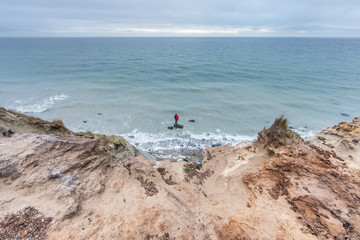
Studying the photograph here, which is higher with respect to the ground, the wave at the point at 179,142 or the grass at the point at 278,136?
the grass at the point at 278,136

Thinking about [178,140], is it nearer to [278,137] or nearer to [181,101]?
[278,137]

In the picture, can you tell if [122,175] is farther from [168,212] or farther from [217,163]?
[217,163]

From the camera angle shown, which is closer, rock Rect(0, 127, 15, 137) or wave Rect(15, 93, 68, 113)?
rock Rect(0, 127, 15, 137)

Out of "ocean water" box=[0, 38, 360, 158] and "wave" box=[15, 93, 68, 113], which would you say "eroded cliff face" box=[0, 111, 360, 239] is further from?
"wave" box=[15, 93, 68, 113]

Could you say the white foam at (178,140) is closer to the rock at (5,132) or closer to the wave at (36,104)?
the rock at (5,132)

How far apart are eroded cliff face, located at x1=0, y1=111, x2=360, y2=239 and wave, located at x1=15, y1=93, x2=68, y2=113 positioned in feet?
59.1

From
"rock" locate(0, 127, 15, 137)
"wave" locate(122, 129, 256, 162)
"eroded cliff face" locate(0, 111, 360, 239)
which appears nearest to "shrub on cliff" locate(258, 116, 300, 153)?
"eroded cliff face" locate(0, 111, 360, 239)

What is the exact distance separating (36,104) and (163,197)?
80.9 feet

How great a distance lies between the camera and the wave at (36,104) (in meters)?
21.0

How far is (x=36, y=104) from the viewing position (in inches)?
889

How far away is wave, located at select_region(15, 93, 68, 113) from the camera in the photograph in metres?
21.0

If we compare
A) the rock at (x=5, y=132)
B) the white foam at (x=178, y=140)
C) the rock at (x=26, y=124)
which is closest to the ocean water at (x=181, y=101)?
the white foam at (x=178, y=140)

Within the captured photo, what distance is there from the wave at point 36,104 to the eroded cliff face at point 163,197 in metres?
18.0

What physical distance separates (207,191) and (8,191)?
7192 millimetres
